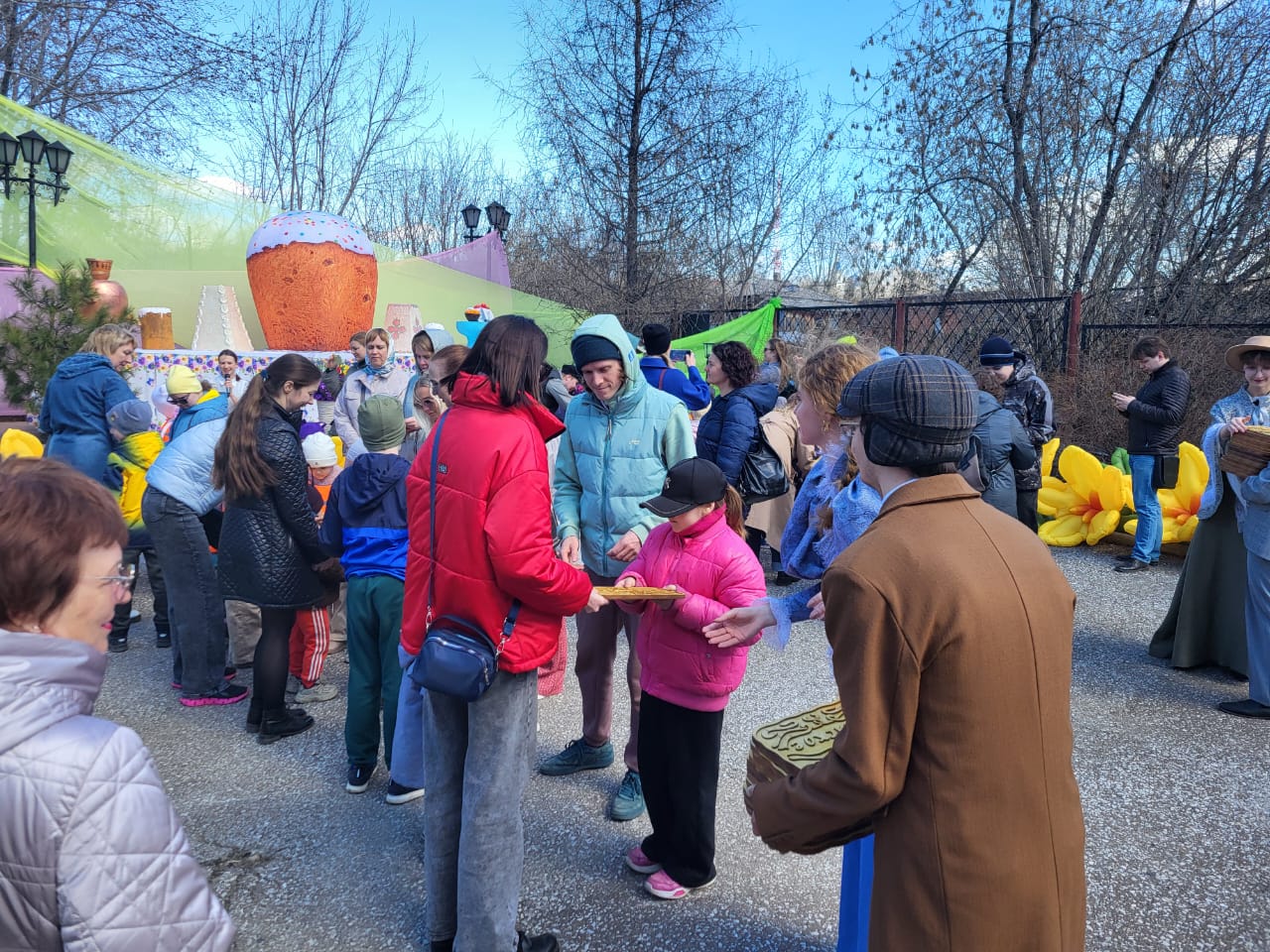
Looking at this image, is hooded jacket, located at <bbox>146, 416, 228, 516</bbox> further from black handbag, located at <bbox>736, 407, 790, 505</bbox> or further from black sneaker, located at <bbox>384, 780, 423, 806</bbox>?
black handbag, located at <bbox>736, 407, 790, 505</bbox>

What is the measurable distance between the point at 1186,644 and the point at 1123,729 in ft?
3.64

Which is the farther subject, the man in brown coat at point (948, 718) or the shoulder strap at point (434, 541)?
the shoulder strap at point (434, 541)

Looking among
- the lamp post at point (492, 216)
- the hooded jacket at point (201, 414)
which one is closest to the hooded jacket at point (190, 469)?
the hooded jacket at point (201, 414)

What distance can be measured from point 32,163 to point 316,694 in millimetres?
9344

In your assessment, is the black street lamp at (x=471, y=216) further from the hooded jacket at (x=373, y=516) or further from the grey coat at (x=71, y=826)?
the grey coat at (x=71, y=826)

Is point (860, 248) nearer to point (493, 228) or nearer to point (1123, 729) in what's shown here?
point (493, 228)

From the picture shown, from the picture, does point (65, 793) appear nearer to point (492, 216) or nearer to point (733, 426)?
point (733, 426)

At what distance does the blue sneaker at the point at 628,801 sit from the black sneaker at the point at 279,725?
182 centimetres

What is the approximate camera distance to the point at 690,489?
2.73 metres

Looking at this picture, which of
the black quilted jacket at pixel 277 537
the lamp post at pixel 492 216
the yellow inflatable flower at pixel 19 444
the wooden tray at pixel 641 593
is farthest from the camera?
the lamp post at pixel 492 216

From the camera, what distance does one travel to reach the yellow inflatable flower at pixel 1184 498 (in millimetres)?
6732

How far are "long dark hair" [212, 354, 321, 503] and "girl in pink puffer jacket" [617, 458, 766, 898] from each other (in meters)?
2.02

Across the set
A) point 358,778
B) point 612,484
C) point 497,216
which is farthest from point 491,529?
point 497,216

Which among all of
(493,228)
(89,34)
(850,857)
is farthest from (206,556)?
(89,34)
